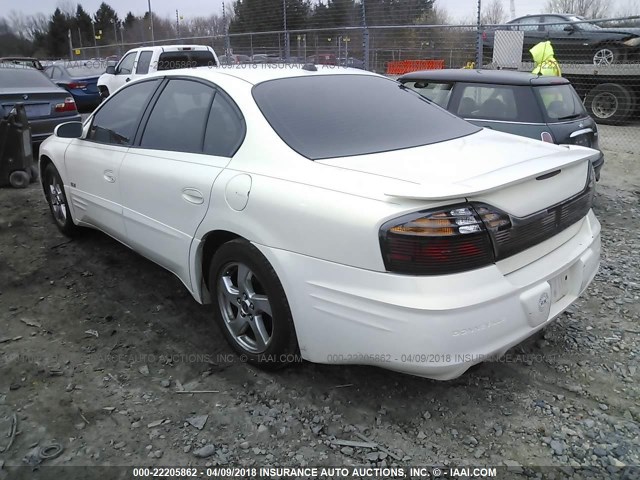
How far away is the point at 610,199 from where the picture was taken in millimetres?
6660

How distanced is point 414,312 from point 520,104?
14.9ft

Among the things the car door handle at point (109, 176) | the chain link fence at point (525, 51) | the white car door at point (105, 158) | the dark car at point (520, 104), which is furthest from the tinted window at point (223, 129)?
the chain link fence at point (525, 51)

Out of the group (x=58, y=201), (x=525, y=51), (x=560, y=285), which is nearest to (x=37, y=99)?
(x=58, y=201)

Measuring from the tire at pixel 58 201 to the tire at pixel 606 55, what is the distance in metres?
12.0

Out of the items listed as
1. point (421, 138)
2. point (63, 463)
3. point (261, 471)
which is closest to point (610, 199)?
point (421, 138)

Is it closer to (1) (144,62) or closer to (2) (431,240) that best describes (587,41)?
(1) (144,62)

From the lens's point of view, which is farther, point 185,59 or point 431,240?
point 185,59

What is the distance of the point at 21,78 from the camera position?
8.52 metres

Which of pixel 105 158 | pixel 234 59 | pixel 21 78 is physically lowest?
pixel 105 158

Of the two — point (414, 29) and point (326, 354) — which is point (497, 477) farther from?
point (414, 29)

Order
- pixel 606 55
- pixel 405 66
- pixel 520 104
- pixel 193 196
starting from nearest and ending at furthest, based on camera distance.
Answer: pixel 193 196 → pixel 520 104 → pixel 606 55 → pixel 405 66

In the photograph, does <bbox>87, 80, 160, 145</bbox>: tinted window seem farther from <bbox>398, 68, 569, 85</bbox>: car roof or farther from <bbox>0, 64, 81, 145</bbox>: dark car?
<bbox>0, 64, 81, 145</bbox>: dark car

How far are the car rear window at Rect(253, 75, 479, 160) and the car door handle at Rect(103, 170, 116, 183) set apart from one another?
1.44 metres

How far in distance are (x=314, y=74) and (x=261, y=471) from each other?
2340 millimetres
